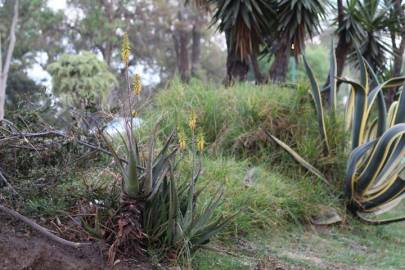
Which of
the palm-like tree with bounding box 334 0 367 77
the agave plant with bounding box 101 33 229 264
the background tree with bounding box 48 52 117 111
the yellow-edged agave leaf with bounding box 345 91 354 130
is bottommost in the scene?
the agave plant with bounding box 101 33 229 264

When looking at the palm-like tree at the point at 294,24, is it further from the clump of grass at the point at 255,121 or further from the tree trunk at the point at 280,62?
the clump of grass at the point at 255,121

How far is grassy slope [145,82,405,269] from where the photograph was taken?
16.5 feet

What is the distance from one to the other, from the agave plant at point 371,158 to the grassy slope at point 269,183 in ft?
0.81

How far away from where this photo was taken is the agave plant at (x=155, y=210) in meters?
3.60

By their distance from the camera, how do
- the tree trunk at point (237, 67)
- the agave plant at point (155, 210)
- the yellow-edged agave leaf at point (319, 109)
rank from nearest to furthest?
the agave plant at point (155, 210) < the yellow-edged agave leaf at point (319, 109) < the tree trunk at point (237, 67)

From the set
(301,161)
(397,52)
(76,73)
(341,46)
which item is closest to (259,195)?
(301,161)

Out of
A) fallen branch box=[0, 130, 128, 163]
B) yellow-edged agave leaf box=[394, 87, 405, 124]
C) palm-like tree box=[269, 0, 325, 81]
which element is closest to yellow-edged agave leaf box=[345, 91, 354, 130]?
yellow-edged agave leaf box=[394, 87, 405, 124]

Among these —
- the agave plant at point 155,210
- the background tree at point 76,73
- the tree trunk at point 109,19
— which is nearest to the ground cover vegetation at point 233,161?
the agave plant at point 155,210

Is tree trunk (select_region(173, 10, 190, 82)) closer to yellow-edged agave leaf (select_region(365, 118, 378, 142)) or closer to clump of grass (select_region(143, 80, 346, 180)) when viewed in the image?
clump of grass (select_region(143, 80, 346, 180))

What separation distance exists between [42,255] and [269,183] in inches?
135

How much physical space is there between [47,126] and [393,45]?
9.20m

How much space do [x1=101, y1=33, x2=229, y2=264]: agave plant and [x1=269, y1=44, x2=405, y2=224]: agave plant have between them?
2962 mm

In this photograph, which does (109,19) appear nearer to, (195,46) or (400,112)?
(195,46)

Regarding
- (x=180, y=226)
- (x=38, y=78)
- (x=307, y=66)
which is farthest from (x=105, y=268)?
(x=38, y=78)
